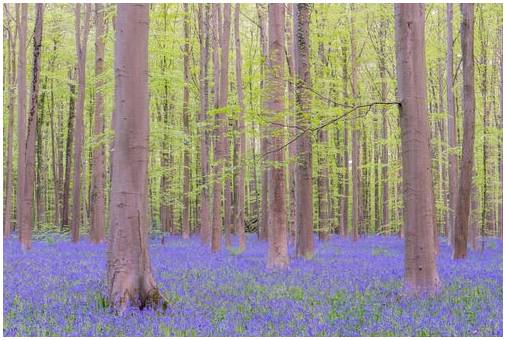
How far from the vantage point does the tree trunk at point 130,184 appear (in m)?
7.54

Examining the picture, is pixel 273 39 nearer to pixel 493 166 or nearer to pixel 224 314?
pixel 224 314

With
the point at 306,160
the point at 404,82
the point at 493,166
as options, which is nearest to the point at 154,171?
the point at 306,160

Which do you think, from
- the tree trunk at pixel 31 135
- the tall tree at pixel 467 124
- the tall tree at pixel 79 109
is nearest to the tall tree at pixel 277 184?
the tall tree at pixel 467 124

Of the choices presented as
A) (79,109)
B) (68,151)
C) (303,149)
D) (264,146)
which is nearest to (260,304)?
(303,149)

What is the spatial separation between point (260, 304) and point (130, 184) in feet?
7.87

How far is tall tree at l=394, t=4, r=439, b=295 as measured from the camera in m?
8.51

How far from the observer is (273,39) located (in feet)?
41.6

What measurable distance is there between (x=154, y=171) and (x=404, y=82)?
49.4ft

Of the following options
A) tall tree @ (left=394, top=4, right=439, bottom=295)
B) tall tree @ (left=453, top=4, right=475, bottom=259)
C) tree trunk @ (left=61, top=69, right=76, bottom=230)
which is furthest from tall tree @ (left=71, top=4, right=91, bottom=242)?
tall tree @ (left=394, top=4, right=439, bottom=295)

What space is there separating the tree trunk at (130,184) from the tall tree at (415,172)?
12.7ft

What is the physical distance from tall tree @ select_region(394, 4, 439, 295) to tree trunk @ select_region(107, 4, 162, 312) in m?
3.86

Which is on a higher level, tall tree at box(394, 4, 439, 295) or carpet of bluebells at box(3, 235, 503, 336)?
tall tree at box(394, 4, 439, 295)

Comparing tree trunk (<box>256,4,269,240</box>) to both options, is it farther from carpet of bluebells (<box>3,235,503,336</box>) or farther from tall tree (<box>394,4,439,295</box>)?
carpet of bluebells (<box>3,235,503,336</box>)

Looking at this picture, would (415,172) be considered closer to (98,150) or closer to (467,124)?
(467,124)
